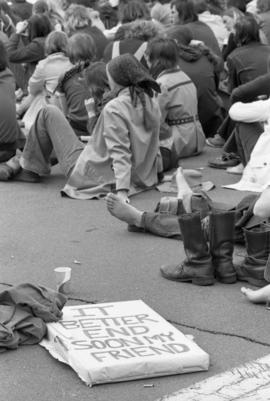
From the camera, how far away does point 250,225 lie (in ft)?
19.2

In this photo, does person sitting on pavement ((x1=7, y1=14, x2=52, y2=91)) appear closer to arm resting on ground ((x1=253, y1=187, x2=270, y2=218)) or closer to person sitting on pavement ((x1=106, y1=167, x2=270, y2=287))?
person sitting on pavement ((x1=106, y1=167, x2=270, y2=287))

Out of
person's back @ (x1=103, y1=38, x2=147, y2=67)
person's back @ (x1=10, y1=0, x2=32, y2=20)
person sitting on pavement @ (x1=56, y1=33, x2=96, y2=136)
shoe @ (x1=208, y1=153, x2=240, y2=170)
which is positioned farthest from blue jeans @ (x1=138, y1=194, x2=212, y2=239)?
person's back @ (x1=10, y1=0, x2=32, y2=20)

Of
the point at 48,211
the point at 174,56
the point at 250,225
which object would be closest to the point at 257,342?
the point at 250,225

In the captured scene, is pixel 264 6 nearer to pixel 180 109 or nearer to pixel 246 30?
pixel 246 30

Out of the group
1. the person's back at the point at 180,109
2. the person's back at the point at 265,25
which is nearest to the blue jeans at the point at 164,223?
the person's back at the point at 180,109

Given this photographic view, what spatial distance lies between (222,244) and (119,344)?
1.23m

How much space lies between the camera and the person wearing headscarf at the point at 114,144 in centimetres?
750

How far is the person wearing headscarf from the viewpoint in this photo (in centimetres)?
750

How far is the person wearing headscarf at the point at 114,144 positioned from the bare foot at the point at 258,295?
7.24 ft

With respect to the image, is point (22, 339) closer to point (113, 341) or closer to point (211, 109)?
point (113, 341)

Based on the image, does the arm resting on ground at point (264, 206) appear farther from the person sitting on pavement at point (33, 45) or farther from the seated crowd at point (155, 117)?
the person sitting on pavement at point (33, 45)

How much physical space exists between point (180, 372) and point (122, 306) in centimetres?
79

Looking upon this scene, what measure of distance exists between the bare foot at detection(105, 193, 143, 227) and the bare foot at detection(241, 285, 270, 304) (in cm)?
144

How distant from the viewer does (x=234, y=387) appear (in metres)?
4.17
